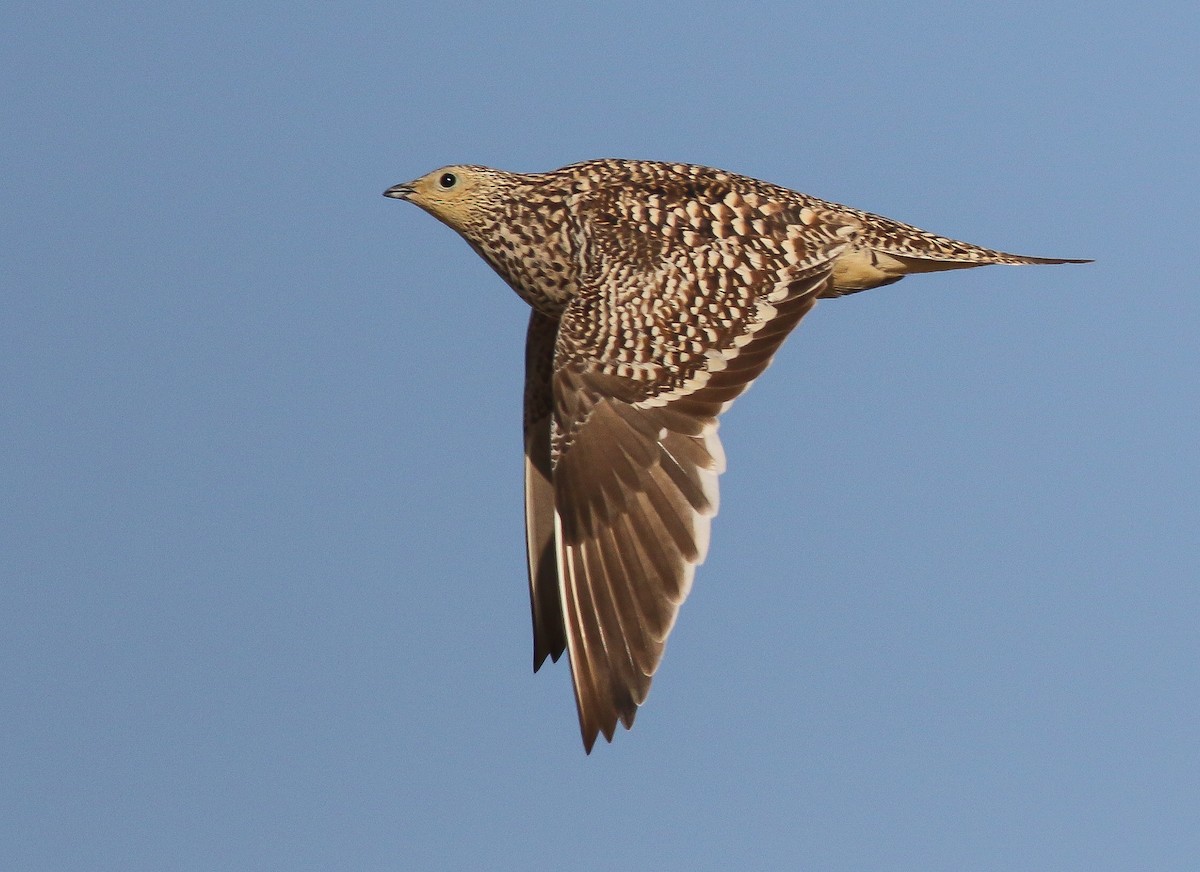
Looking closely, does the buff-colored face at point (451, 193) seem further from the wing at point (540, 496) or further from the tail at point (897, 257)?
the tail at point (897, 257)

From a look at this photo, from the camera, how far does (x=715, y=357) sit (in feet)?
31.7

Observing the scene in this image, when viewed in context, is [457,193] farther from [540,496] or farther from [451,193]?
[540,496]

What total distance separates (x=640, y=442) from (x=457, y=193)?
2.51 m

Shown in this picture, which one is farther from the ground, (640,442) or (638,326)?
(638,326)

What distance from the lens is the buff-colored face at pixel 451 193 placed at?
11.1m

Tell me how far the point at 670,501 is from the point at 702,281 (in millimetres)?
1389

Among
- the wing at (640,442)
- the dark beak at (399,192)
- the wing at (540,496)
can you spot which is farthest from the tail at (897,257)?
the dark beak at (399,192)

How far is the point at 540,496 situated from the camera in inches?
455

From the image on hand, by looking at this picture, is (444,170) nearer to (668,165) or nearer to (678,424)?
(668,165)

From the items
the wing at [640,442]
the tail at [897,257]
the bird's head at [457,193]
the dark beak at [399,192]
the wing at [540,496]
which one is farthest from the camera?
the wing at [540,496]

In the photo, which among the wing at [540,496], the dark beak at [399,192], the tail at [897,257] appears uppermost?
the tail at [897,257]

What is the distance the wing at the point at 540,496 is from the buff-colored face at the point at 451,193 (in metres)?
0.92

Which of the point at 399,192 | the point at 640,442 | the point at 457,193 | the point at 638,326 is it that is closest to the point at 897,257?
the point at 638,326

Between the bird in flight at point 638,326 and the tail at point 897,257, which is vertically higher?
the tail at point 897,257
